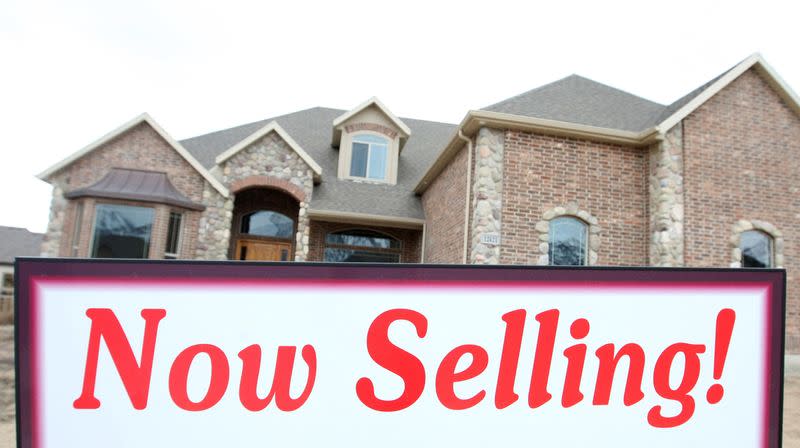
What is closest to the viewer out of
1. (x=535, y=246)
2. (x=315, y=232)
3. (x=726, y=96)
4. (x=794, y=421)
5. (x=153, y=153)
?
(x=794, y=421)

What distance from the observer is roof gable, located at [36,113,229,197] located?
481 inches

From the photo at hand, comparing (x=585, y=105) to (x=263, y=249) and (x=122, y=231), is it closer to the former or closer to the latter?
(x=263, y=249)

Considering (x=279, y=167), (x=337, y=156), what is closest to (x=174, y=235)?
(x=279, y=167)

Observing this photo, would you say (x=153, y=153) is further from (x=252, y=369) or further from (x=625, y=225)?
(x=252, y=369)

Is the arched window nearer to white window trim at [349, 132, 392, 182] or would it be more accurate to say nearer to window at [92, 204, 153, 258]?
white window trim at [349, 132, 392, 182]

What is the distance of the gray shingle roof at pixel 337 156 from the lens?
14.4 metres

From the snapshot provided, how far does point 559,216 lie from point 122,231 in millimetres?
10097

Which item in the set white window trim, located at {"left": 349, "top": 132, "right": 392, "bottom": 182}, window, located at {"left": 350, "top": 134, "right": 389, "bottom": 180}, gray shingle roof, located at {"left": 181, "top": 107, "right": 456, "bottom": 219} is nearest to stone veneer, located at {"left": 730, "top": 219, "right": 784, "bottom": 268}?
gray shingle roof, located at {"left": 181, "top": 107, "right": 456, "bottom": 219}

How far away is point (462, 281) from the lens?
1.11 meters

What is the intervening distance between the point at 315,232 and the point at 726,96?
10.6m

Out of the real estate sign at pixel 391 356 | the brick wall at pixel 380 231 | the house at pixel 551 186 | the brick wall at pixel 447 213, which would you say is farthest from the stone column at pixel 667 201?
the real estate sign at pixel 391 356

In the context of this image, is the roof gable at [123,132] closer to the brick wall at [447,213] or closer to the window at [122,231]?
the window at [122,231]

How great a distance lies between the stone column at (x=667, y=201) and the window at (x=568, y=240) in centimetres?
129

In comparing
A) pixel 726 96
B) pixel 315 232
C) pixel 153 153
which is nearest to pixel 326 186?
pixel 315 232
